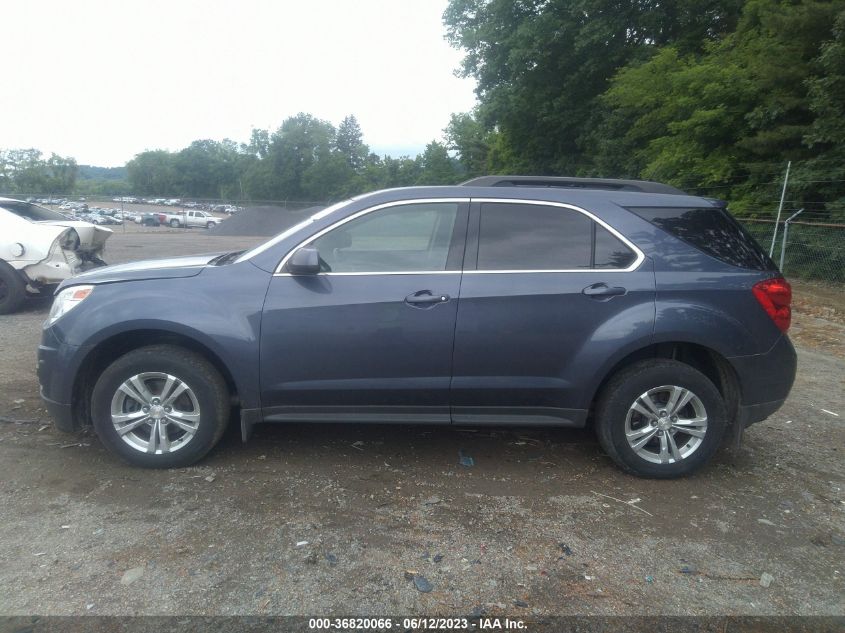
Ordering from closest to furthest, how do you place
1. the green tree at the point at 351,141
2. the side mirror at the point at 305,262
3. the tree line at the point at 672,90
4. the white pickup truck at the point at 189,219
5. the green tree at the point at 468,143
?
1. the side mirror at the point at 305,262
2. the tree line at the point at 672,90
3. the white pickup truck at the point at 189,219
4. the green tree at the point at 468,143
5. the green tree at the point at 351,141

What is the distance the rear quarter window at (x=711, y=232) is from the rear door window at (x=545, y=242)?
0.31m

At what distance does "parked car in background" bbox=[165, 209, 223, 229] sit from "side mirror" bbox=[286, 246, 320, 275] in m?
46.0

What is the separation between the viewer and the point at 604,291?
3699mm

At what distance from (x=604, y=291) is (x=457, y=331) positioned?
3.03ft

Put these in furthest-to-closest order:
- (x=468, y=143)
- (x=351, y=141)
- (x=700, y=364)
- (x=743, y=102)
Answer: (x=351, y=141) → (x=468, y=143) → (x=743, y=102) → (x=700, y=364)

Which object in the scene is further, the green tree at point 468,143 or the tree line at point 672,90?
the green tree at point 468,143

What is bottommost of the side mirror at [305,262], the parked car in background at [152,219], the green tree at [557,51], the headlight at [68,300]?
the parked car in background at [152,219]

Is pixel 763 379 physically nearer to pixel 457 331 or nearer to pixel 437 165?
pixel 457 331

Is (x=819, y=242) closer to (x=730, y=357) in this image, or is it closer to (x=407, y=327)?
(x=730, y=357)

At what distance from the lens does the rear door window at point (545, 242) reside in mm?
3801

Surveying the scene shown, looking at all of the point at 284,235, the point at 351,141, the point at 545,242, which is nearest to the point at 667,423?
the point at 545,242

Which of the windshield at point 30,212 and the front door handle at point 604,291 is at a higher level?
the windshield at point 30,212

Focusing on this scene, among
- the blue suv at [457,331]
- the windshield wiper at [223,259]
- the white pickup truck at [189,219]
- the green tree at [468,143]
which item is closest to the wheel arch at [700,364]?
the blue suv at [457,331]

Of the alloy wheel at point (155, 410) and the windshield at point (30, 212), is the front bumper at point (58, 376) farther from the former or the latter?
the windshield at point (30, 212)
